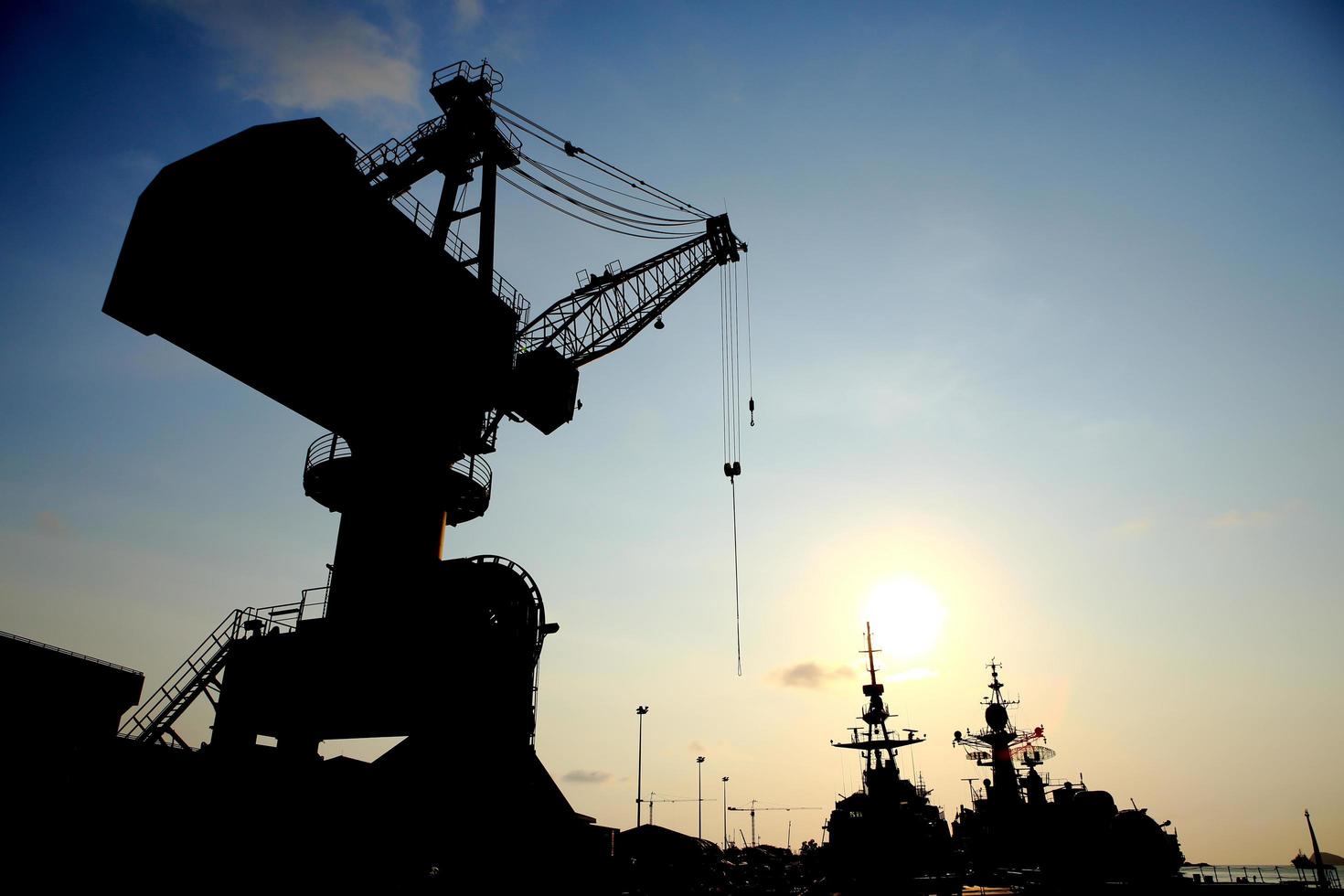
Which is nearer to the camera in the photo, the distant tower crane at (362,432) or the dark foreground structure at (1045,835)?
the distant tower crane at (362,432)

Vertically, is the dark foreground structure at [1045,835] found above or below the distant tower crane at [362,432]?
below

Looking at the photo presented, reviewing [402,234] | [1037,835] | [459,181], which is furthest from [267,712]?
[1037,835]

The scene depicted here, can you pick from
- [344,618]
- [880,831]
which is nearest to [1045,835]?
[880,831]

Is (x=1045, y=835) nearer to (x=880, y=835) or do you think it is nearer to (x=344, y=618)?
(x=880, y=835)

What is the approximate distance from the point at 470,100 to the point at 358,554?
20578mm

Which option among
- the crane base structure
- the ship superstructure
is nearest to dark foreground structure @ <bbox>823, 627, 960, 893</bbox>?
the ship superstructure

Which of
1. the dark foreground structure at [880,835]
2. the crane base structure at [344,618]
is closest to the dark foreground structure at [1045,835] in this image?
the dark foreground structure at [880,835]

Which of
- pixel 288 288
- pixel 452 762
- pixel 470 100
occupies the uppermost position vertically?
pixel 470 100

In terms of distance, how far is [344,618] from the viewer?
22.9 meters

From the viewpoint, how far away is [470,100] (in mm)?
30984

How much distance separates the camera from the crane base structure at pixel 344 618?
57.6 ft

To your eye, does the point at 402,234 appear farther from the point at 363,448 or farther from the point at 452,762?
the point at 452,762

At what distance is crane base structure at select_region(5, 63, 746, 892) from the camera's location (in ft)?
57.6

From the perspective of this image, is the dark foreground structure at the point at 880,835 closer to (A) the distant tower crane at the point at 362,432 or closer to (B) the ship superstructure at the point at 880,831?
(B) the ship superstructure at the point at 880,831
